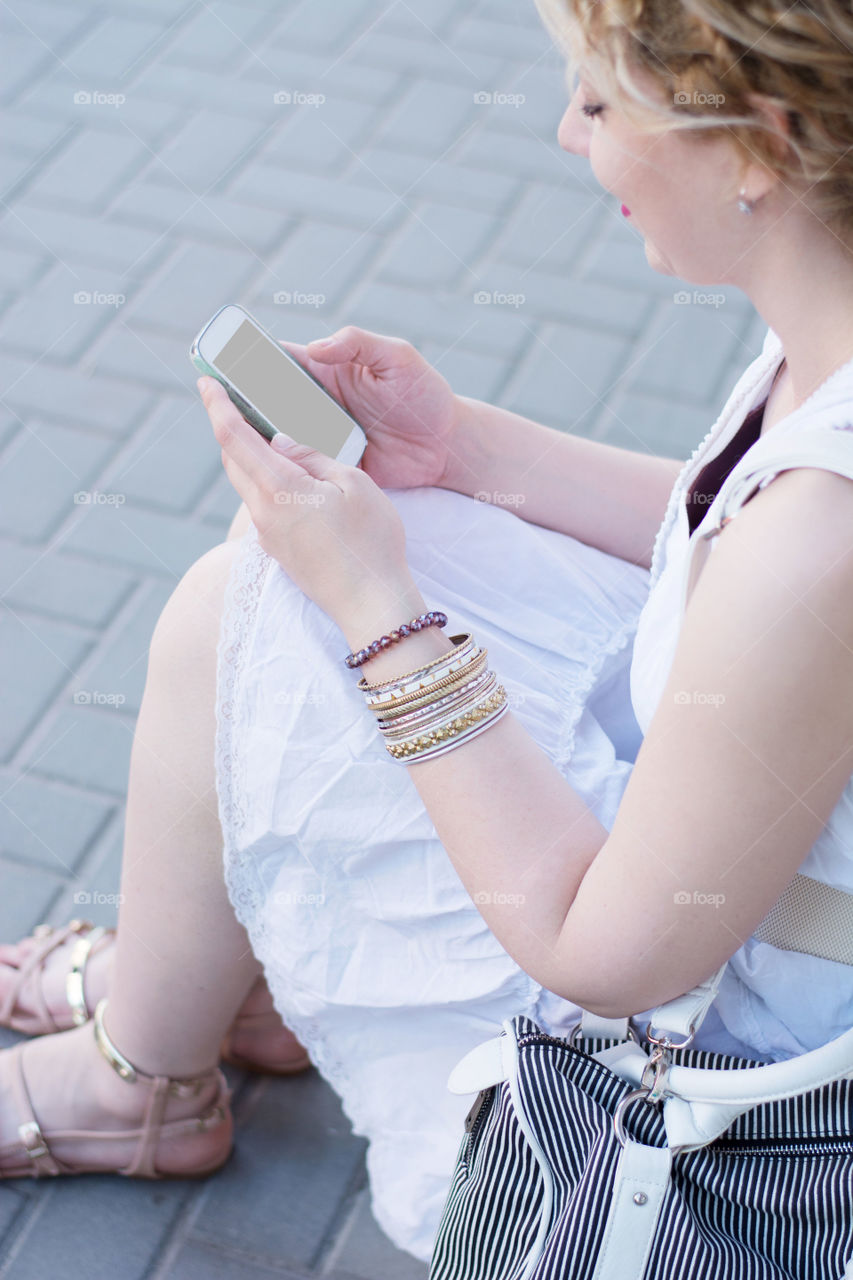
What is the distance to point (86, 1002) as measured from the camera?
71.6 inches

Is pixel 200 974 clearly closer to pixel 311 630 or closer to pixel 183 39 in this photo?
pixel 311 630

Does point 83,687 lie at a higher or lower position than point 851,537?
lower

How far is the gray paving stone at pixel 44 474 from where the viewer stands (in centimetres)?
262

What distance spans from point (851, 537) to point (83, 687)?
5.67 feet

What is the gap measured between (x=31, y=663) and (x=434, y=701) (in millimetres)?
1453

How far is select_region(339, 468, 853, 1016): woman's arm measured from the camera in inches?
37.7

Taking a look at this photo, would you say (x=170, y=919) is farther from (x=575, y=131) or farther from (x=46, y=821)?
(x=575, y=131)

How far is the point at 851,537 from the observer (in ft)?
3.09

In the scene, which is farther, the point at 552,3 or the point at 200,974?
the point at 200,974

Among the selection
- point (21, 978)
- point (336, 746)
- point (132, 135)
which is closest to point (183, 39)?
point (132, 135)


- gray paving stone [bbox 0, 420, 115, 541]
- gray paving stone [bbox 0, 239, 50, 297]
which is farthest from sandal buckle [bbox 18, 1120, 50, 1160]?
gray paving stone [bbox 0, 239, 50, 297]

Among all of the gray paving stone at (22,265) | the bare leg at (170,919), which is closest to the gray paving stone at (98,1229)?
the bare leg at (170,919)

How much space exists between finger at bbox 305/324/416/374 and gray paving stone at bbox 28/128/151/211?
6.80 ft

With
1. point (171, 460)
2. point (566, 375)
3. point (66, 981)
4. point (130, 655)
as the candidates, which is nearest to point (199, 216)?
point (171, 460)
